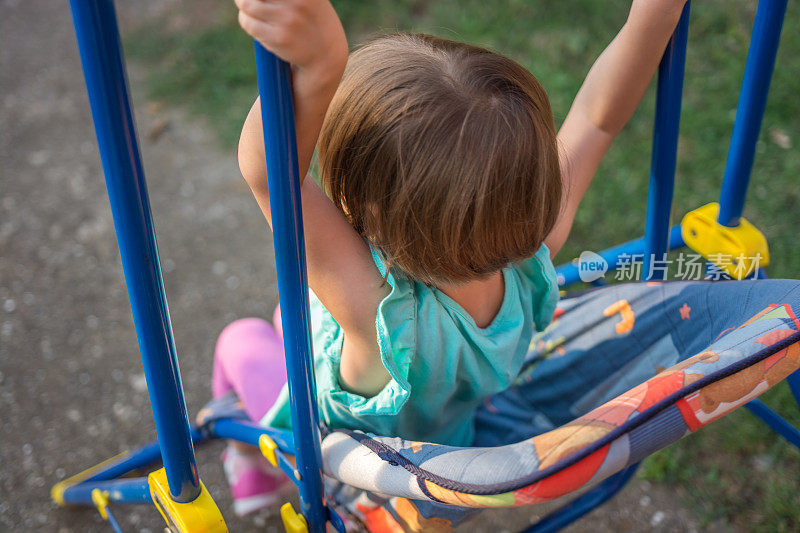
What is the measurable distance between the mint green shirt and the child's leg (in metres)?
0.41

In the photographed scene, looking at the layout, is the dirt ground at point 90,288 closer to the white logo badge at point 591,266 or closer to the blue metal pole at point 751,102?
the white logo badge at point 591,266

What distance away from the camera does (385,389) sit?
0.89m

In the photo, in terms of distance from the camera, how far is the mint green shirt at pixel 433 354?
2.80ft

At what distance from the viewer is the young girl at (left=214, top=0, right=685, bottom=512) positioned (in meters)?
0.73

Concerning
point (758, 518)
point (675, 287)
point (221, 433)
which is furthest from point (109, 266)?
point (758, 518)

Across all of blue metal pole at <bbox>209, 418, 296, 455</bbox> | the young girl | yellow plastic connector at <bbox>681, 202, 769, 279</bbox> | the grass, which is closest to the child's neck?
the young girl

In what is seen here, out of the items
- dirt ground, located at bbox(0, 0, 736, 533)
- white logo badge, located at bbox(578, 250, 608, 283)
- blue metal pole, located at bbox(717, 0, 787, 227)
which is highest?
blue metal pole, located at bbox(717, 0, 787, 227)

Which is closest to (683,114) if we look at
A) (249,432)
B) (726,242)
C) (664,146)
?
(726,242)

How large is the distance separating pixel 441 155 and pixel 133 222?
0.31 metres

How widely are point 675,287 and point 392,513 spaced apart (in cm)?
52

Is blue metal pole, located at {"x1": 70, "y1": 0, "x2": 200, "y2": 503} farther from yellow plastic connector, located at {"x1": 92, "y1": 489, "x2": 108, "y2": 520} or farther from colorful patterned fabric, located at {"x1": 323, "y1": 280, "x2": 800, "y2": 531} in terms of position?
yellow plastic connector, located at {"x1": 92, "y1": 489, "x2": 108, "y2": 520}

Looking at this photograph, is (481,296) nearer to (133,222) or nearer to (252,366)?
(133,222)

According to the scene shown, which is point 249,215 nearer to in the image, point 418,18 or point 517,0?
point 418,18

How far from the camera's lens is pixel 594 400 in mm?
1104
